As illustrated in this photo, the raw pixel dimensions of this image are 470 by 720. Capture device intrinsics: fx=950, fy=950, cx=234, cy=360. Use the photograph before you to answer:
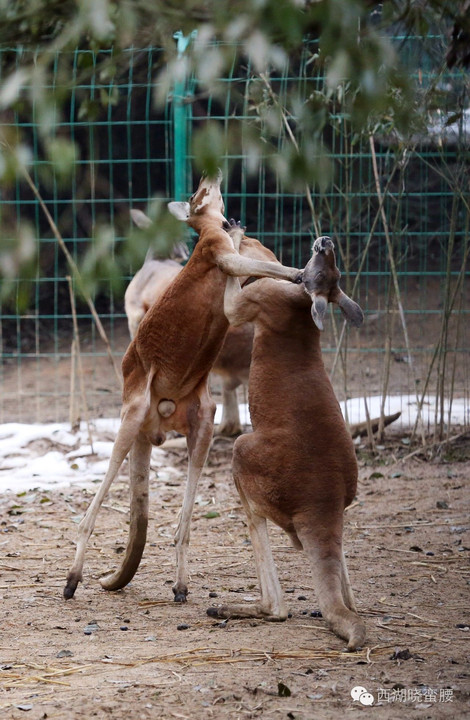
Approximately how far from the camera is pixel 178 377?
15.4 feet

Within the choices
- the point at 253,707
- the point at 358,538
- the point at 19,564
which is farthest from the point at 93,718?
the point at 358,538

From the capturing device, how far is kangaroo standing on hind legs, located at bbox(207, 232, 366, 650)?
385 centimetres

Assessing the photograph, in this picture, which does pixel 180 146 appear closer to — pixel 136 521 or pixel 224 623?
pixel 136 521

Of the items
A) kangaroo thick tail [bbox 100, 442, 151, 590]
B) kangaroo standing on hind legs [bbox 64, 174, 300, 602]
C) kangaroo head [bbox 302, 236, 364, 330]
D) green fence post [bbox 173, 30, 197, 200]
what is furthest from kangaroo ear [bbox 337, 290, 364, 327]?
green fence post [bbox 173, 30, 197, 200]

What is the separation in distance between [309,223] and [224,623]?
22.2 feet

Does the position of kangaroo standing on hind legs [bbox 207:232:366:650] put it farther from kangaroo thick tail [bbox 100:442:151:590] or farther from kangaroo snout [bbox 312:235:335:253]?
kangaroo thick tail [bbox 100:442:151:590]

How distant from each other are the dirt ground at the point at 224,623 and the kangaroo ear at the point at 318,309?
4.18ft

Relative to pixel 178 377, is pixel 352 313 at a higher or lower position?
higher

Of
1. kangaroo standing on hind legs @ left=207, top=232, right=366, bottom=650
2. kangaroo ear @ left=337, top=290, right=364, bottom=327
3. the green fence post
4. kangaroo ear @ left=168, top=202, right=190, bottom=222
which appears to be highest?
the green fence post

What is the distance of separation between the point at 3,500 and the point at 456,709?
14.0ft

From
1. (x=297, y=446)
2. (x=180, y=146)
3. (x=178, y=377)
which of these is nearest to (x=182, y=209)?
(x=178, y=377)

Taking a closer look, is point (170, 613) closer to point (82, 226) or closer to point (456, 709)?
point (456, 709)

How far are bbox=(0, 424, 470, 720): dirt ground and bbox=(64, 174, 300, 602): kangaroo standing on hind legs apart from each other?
323 mm

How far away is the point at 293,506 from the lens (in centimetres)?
393
